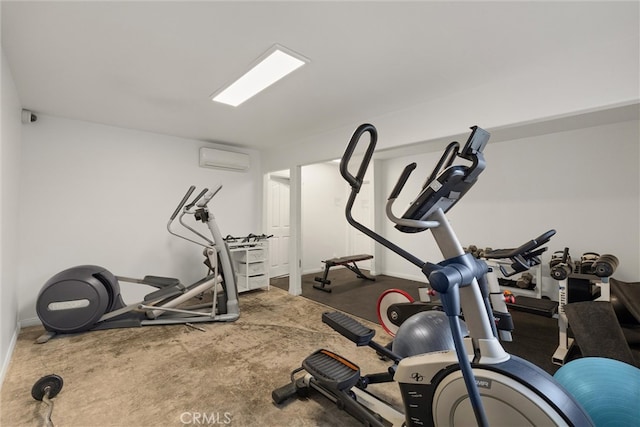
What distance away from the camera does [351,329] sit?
165 centimetres

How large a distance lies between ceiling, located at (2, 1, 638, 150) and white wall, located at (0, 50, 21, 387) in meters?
0.24

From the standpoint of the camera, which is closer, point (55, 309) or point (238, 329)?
point (55, 309)

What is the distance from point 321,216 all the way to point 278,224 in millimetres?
1041

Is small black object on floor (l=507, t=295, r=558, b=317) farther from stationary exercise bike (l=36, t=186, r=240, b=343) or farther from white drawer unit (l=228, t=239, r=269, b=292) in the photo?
white drawer unit (l=228, t=239, r=269, b=292)

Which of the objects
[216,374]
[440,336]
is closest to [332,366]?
[440,336]

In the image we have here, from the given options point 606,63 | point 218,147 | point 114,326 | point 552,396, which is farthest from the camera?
point 218,147

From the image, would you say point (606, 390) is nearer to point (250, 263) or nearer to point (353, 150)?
point (353, 150)

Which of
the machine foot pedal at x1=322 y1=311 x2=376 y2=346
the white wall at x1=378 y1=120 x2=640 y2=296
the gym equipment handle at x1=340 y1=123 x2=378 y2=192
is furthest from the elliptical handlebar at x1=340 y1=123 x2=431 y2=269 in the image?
the white wall at x1=378 y1=120 x2=640 y2=296

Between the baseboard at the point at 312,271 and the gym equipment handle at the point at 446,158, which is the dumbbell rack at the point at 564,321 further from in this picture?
the baseboard at the point at 312,271

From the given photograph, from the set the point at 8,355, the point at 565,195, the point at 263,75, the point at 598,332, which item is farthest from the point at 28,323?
the point at 565,195

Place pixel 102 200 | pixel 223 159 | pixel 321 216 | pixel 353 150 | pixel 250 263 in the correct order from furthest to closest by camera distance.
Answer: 1. pixel 321 216
2. pixel 223 159
3. pixel 250 263
4. pixel 102 200
5. pixel 353 150

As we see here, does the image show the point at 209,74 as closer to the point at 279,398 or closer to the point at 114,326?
the point at 279,398

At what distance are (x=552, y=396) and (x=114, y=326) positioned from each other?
3.62 meters

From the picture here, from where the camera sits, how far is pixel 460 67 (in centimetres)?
207
